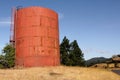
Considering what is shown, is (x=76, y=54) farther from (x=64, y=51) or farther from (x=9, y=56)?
(x=9, y=56)

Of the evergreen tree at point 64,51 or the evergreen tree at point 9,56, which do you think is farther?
the evergreen tree at point 64,51

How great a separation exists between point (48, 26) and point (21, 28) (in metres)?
4.14

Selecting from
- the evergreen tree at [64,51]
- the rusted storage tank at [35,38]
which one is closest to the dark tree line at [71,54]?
the evergreen tree at [64,51]

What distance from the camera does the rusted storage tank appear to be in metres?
34.7

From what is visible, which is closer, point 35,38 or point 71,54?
point 35,38

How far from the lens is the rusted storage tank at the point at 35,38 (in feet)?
114

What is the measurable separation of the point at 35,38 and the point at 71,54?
2887 centimetres

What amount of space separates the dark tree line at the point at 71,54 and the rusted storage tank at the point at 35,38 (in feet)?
78.5

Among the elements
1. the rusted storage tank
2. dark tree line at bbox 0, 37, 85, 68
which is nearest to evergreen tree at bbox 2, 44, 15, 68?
the rusted storage tank

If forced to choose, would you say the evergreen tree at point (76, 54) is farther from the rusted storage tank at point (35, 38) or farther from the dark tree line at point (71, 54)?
the rusted storage tank at point (35, 38)

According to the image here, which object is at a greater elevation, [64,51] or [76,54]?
[64,51]

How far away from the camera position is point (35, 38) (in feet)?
114

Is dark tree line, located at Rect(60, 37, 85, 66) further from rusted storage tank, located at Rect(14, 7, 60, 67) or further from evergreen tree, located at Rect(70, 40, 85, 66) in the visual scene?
rusted storage tank, located at Rect(14, 7, 60, 67)


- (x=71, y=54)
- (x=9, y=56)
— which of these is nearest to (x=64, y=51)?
(x=71, y=54)
